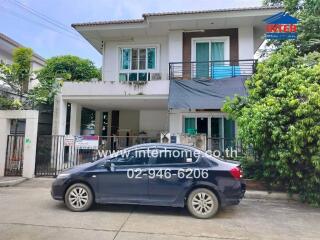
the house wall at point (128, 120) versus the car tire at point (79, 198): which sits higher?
the house wall at point (128, 120)

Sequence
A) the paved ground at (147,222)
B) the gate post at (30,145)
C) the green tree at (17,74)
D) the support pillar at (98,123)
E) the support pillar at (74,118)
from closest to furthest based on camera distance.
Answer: the paved ground at (147,222)
the gate post at (30,145)
the green tree at (17,74)
the support pillar at (74,118)
the support pillar at (98,123)

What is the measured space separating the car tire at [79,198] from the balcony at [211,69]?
685 centimetres

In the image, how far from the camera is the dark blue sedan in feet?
20.2

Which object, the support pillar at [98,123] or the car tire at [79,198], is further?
the support pillar at [98,123]

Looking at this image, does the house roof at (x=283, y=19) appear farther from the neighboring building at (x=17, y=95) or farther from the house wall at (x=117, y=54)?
the neighboring building at (x=17, y=95)

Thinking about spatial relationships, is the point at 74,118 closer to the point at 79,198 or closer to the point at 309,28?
the point at 79,198

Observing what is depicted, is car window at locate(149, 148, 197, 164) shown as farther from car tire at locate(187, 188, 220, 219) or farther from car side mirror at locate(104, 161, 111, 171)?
car side mirror at locate(104, 161, 111, 171)

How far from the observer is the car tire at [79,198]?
6.39 m

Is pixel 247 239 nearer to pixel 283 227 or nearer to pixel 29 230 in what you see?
pixel 283 227

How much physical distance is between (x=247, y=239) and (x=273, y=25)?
30.3 feet

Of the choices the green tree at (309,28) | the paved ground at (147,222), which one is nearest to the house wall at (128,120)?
the green tree at (309,28)

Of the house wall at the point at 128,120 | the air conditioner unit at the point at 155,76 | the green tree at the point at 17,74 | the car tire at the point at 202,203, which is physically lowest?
the car tire at the point at 202,203

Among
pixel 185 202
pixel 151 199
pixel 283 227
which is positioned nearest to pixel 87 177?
pixel 151 199

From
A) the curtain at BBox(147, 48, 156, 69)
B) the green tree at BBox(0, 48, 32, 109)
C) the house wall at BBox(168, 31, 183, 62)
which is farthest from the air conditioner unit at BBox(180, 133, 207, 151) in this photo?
the green tree at BBox(0, 48, 32, 109)
